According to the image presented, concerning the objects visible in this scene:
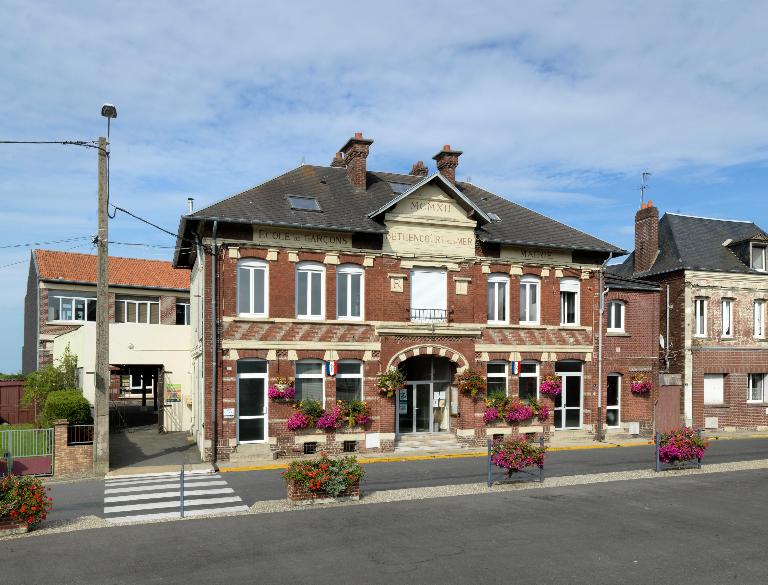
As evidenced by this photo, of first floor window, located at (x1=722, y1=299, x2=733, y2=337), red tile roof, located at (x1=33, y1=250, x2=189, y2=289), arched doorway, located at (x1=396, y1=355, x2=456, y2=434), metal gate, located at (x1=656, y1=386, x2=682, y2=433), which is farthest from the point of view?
red tile roof, located at (x1=33, y1=250, x2=189, y2=289)

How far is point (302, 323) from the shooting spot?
78.8 ft

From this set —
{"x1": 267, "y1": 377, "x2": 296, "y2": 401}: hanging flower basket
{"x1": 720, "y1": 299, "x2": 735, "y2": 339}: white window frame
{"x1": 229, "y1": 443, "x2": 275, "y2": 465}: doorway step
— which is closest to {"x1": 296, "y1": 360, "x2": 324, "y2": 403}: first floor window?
{"x1": 267, "y1": 377, "x2": 296, "y2": 401}: hanging flower basket

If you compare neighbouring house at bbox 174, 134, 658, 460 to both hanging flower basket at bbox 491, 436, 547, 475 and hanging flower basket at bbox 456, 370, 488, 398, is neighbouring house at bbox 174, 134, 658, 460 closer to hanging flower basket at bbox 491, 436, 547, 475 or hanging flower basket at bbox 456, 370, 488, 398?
hanging flower basket at bbox 456, 370, 488, 398

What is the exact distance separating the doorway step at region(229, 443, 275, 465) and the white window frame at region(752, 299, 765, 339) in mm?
23921

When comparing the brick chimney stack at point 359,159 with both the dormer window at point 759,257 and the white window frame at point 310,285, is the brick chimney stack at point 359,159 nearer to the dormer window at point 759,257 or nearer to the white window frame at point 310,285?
the white window frame at point 310,285

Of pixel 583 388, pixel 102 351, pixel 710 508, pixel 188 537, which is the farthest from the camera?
pixel 583 388

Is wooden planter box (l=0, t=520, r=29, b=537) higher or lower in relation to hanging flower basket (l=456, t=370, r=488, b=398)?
lower

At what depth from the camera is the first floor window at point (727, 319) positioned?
108 feet

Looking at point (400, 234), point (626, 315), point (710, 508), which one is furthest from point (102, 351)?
point (626, 315)

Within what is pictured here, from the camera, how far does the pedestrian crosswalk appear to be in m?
15.5

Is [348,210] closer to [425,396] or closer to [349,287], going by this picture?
[349,287]

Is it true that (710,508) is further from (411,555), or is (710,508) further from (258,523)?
(258,523)

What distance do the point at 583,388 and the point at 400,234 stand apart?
1001 cm

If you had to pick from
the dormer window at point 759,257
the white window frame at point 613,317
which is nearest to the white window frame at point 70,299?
the white window frame at point 613,317
